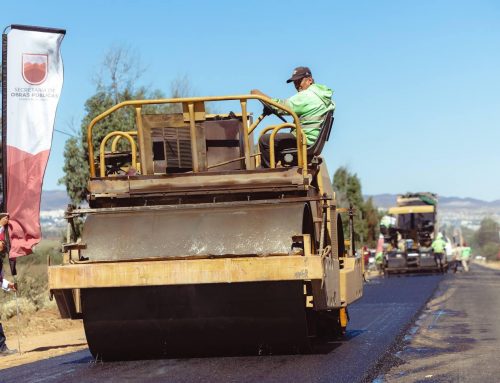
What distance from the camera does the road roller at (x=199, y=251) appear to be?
859 cm

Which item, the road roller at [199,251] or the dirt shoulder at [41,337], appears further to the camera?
the dirt shoulder at [41,337]

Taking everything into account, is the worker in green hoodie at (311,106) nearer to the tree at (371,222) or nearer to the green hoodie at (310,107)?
the green hoodie at (310,107)

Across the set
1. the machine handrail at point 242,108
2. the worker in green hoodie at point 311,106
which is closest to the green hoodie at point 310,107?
the worker in green hoodie at point 311,106

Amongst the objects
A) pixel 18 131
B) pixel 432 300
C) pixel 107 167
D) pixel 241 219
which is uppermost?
pixel 18 131

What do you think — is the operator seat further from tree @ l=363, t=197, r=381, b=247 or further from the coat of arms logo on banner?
tree @ l=363, t=197, r=381, b=247

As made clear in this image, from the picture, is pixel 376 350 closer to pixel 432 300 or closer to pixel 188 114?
pixel 188 114

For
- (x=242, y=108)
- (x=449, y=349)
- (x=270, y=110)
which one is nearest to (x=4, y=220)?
(x=270, y=110)

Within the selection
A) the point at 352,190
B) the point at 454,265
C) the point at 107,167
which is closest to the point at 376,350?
the point at 107,167

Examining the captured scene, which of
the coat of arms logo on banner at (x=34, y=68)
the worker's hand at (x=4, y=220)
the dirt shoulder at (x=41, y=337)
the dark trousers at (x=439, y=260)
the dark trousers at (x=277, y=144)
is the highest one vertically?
the coat of arms logo on banner at (x=34, y=68)

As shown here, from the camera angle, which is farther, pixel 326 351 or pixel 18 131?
pixel 18 131

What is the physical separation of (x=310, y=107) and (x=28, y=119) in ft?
16.9

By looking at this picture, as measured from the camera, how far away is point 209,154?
9.96m

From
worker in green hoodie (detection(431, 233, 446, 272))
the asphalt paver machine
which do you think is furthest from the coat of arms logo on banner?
worker in green hoodie (detection(431, 233, 446, 272))

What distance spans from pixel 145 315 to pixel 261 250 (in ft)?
3.75
